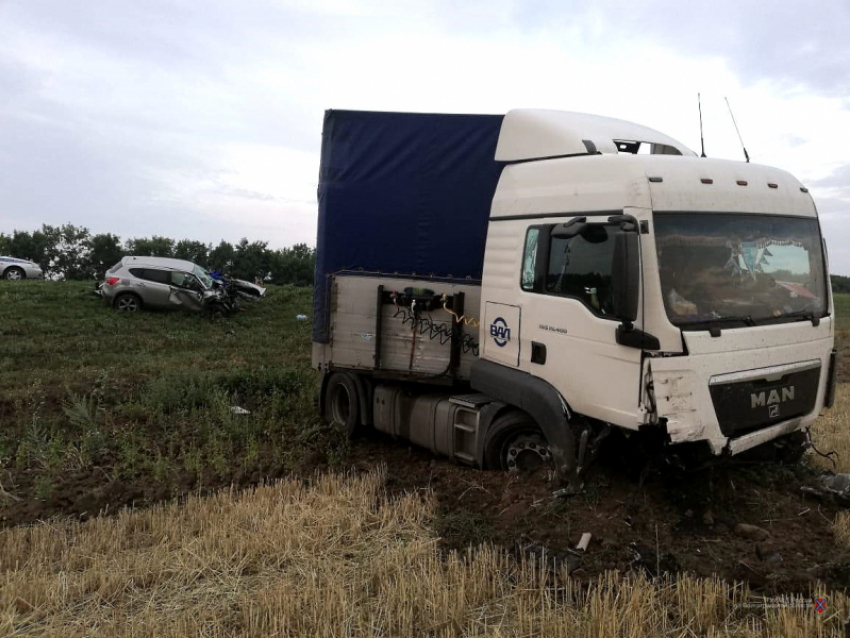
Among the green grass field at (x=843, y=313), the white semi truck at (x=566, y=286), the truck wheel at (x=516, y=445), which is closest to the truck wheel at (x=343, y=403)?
the white semi truck at (x=566, y=286)

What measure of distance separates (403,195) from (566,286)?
270 cm

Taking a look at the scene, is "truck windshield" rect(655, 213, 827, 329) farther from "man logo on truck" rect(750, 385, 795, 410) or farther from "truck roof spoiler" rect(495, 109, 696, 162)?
"truck roof spoiler" rect(495, 109, 696, 162)

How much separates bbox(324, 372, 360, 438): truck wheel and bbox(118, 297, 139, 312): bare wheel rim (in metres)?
11.7

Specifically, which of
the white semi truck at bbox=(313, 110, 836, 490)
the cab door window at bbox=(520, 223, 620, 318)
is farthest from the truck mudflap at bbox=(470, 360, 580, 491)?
the cab door window at bbox=(520, 223, 620, 318)

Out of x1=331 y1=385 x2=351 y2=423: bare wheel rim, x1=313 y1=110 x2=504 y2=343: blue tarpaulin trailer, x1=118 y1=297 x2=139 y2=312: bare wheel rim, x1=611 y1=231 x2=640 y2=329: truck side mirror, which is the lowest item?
x1=331 y1=385 x2=351 y2=423: bare wheel rim

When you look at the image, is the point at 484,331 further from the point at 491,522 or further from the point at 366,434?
the point at 366,434

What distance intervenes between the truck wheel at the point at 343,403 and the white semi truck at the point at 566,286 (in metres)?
0.52

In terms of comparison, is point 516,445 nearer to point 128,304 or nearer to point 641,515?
point 641,515

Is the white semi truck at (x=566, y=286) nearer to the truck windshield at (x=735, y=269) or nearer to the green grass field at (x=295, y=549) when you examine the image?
the truck windshield at (x=735, y=269)

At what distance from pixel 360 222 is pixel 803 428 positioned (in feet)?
15.4

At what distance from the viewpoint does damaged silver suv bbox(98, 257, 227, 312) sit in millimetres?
18219

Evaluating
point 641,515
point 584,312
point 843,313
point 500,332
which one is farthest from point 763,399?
point 843,313

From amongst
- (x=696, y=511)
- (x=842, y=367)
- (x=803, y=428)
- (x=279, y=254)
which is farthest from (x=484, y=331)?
(x=279, y=254)

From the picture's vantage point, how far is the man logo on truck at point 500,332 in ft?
19.1
